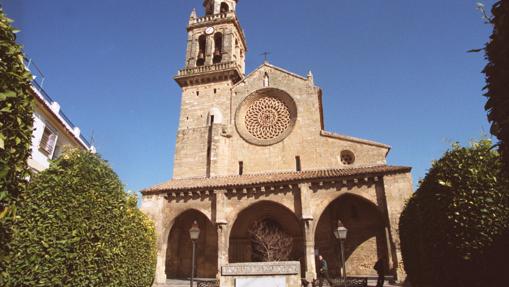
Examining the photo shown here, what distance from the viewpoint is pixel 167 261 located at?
57.1 feet

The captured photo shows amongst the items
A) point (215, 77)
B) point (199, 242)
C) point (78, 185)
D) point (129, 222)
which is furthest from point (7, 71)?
point (215, 77)

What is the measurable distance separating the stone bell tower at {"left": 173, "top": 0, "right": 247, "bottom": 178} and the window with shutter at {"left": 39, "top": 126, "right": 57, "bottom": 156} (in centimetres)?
681

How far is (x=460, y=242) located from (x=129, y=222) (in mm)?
6697

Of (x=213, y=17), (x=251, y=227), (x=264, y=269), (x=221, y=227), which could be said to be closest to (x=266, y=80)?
(x=213, y=17)

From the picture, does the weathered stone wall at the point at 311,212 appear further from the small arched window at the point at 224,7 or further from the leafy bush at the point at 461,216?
the small arched window at the point at 224,7

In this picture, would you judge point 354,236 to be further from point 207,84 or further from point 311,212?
point 207,84

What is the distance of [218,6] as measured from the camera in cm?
2525

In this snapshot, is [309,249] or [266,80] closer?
[309,249]

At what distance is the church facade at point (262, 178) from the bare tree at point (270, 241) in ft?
1.11

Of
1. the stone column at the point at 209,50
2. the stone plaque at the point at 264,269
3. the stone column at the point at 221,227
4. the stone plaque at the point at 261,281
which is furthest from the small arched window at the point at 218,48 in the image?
the stone plaque at the point at 261,281

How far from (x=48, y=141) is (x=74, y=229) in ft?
36.6

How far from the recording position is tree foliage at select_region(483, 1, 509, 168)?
10.7 ft

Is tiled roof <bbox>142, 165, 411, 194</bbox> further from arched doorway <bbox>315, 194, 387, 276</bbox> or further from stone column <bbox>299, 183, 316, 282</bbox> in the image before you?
arched doorway <bbox>315, 194, 387, 276</bbox>

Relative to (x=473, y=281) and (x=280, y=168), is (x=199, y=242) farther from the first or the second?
(x=473, y=281)
